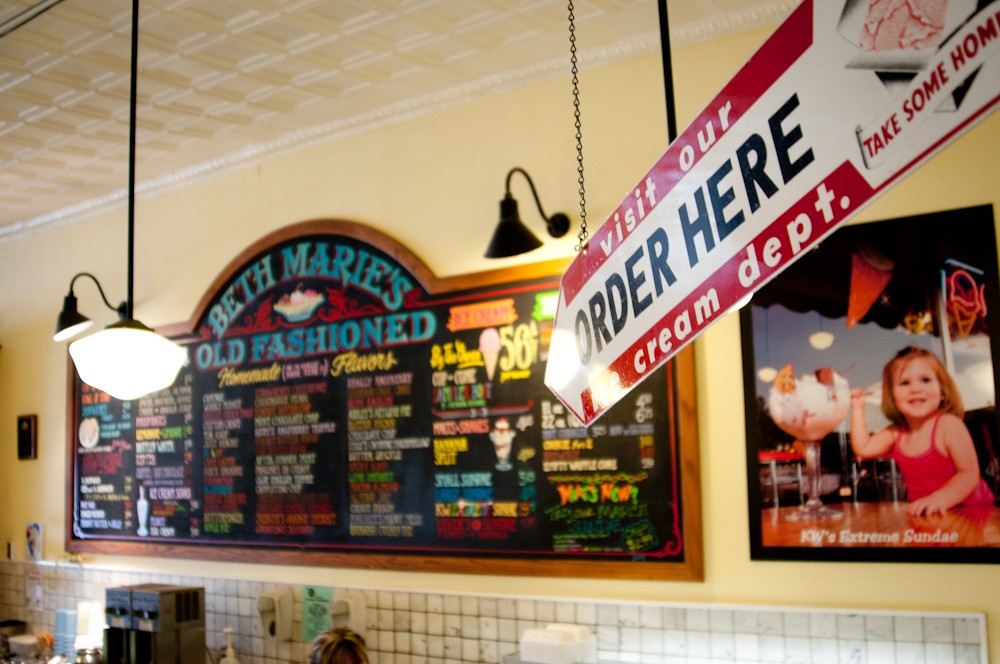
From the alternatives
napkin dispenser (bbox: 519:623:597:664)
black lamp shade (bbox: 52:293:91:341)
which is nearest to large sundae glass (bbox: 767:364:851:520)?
napkin dispenser (bbox: 519:623:597:664)

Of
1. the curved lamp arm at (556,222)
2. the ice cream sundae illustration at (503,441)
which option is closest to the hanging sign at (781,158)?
the curved lamp arm at (556,222)

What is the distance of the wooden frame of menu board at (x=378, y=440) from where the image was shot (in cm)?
373

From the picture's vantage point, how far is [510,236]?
379cm

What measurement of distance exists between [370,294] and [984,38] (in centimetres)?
378

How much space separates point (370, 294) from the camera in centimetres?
459

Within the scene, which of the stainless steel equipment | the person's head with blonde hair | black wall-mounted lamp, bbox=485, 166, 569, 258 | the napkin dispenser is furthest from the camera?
the stainless steel equipment

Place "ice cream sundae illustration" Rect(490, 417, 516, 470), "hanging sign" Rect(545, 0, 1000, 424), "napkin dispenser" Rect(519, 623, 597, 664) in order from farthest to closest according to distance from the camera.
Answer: "ice cream sundae illustration" Rect(490, 417, 516, 470) < "napkin dispenser" Rect(519, 623, 597, 664) < "hanging sign" Rect(545, 0, 1000, 424)

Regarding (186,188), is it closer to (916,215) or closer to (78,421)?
(78,421)

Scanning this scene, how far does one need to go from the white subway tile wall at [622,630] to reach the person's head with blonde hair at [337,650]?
510mm

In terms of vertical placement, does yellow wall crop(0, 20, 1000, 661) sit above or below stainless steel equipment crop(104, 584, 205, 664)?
above

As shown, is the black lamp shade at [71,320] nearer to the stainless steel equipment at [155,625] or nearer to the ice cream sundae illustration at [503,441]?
the stainless steel equipment at [155,625]

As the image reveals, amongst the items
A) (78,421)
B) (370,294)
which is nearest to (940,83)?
(370,294)

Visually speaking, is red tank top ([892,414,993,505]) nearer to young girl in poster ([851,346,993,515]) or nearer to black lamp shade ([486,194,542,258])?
young girl in poster ([851,346,993,515])

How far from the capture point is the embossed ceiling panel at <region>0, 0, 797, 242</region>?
3525 millimetres
